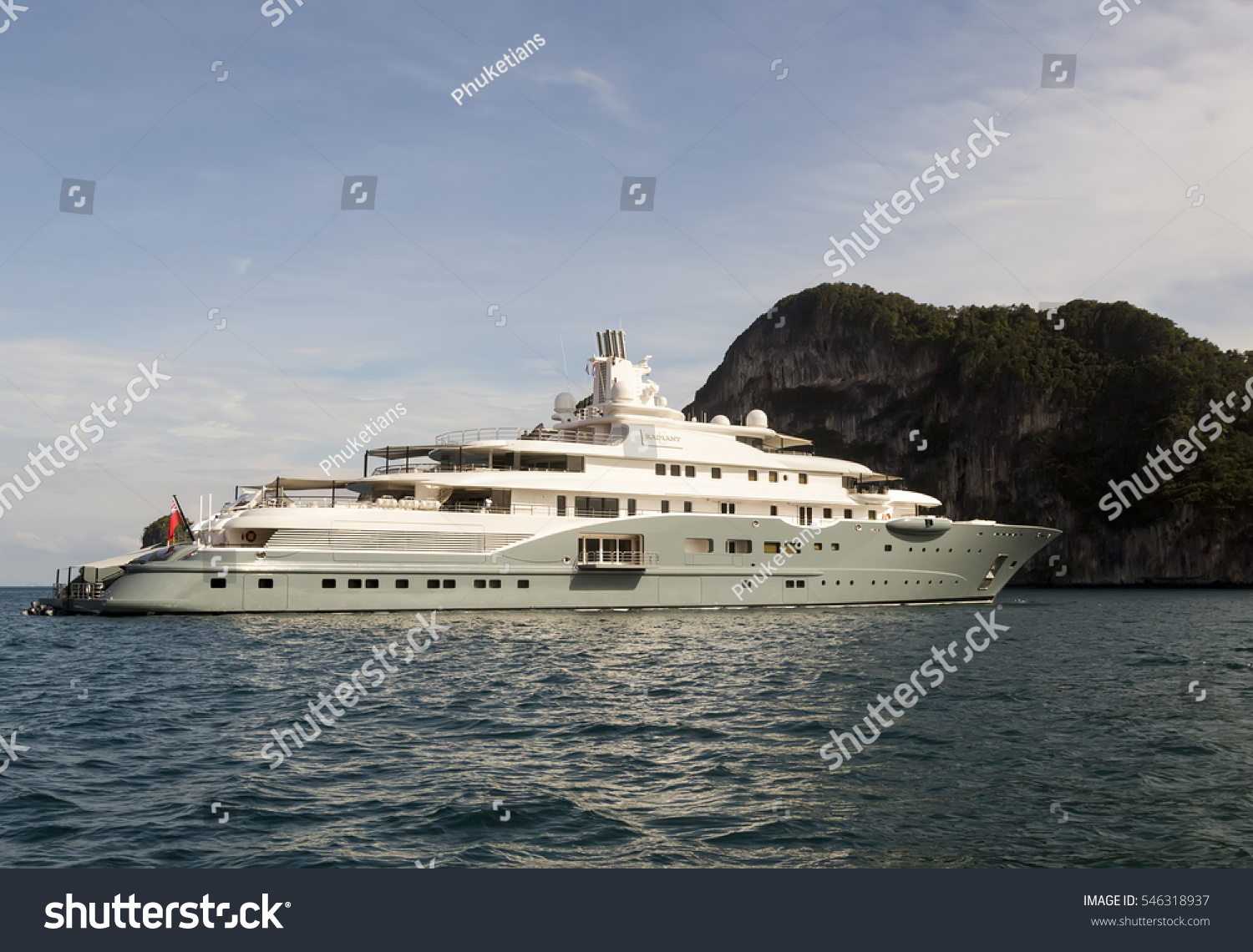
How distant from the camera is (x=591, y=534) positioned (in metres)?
31.2

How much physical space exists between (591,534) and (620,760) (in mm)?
20164

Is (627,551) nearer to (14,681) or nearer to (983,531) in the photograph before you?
(983,531)

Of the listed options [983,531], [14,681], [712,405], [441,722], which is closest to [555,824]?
[441,722]

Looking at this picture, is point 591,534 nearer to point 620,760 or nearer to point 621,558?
point 621,558

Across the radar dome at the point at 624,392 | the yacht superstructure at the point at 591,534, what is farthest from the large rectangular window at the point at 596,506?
the radar dome at the point at 624,392

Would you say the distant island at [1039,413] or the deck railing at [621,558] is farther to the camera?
the distant island at [1039,413]

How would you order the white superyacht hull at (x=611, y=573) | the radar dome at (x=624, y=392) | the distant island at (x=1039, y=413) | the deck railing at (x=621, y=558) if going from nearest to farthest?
the white superyacht hull at (x=611, y=573) → the deck railing at (x=621, y=558) → the radar dome at (x=624, y=392) → the distant island at (x=1039, y=413)

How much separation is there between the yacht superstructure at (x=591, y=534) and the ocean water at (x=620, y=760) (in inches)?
267

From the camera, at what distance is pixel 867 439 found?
357 ft

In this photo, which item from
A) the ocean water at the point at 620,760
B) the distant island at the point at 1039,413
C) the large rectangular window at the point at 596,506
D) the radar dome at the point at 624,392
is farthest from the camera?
the distant island at the point at 1039,413

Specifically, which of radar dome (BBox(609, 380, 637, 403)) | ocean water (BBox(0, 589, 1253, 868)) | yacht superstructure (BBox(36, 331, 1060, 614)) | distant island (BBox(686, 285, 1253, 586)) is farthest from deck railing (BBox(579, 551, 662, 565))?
distant island (BBox(686, 285, 1253, 586))

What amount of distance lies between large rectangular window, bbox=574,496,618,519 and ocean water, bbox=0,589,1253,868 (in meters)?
11.0

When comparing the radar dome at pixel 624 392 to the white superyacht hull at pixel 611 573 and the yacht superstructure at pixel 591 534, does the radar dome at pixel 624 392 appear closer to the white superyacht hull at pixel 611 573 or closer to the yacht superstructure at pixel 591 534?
the yacht superstructure at pixel 591 534

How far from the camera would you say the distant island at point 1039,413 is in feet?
283
